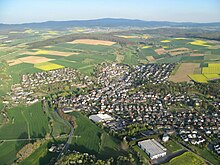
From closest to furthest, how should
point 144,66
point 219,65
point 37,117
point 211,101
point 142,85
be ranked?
point 37,117 < point 211,101 < point 142,85 < point 219,65 < point 144,66

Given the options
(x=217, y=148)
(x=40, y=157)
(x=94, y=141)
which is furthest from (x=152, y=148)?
(x=40, y=157)

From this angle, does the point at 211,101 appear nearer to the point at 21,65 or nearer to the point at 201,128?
the point at 201,128

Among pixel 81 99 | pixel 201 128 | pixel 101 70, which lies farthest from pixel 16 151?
pixel 101 70

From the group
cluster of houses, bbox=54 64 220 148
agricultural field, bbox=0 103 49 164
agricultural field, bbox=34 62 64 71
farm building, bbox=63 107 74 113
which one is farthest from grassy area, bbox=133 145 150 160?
agricultural field, bbox=34 62 64 71

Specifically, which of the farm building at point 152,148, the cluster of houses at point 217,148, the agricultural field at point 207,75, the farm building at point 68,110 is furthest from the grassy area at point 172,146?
the agricultural field at point 207,75

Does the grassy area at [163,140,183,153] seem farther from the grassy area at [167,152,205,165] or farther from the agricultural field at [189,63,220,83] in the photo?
the agricultural field at [189,63,220,83]

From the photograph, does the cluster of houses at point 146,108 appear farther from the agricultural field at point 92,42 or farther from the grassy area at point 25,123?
the agricultural field at point 92,42
